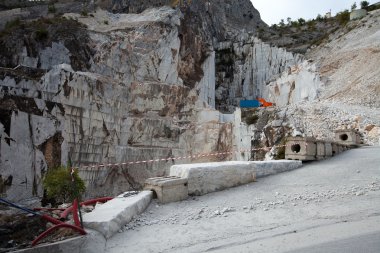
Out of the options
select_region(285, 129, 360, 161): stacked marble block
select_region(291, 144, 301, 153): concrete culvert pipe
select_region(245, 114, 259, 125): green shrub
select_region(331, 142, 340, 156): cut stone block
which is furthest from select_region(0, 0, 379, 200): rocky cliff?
select_region(291, 144, 301, 153): concrete culvert pipe

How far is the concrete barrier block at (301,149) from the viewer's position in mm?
8938

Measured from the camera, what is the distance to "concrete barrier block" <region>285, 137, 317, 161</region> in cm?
894

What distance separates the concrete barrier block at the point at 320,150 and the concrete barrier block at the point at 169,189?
485 cm

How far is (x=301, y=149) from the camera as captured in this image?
905cm

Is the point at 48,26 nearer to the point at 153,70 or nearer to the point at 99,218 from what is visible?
the point at 153,70

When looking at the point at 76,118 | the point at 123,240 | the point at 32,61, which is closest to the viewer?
the point at 123,240

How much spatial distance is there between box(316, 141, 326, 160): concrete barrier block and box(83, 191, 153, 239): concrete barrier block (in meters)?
5.44

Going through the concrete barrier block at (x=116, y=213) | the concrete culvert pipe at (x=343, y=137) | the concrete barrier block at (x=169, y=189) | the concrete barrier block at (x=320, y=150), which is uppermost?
the concrete culvert pipe at (x=343, y=137)

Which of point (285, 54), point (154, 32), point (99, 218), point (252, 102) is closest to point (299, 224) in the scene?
point (99, 218)

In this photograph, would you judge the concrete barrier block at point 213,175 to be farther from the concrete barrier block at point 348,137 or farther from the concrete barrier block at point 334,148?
the concrete barrier block at point 348,137

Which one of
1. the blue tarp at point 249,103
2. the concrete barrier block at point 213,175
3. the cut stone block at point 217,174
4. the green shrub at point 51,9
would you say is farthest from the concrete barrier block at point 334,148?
the green shrub at point 51,9

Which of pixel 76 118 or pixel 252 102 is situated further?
pixel 252 102

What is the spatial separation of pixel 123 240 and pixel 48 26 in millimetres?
29990

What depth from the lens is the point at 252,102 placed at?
39.2 m
